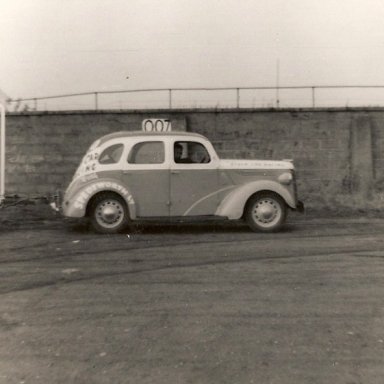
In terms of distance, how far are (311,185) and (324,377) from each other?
1473 cm

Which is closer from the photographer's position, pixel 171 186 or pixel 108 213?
pixel 108 213

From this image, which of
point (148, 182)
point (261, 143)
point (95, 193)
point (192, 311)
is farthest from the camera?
point (261, 143)

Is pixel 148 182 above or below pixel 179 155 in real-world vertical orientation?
below

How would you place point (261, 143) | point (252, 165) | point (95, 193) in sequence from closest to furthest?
point (95, 193)
point (252, 165)
point (261, 143)

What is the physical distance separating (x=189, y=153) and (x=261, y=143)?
7.09m

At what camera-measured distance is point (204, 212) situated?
467 inches

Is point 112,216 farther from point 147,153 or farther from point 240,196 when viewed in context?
point 240,196

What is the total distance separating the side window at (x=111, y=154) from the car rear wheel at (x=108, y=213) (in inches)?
24.8

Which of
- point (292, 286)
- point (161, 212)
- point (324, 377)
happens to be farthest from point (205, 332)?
point (161, 212)

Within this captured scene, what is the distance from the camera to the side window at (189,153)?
1192 centimetres

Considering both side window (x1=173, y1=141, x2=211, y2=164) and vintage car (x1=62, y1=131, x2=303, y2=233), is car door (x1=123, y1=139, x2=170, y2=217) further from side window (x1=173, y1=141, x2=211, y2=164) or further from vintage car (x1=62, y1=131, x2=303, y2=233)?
side window (x1=173, y1=141, x2=211, y2=164)

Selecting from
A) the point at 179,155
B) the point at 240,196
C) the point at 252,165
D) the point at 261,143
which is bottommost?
the point at 240,196

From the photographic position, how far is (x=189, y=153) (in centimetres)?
1195

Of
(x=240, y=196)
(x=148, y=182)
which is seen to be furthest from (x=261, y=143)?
(x=148, y=182)
